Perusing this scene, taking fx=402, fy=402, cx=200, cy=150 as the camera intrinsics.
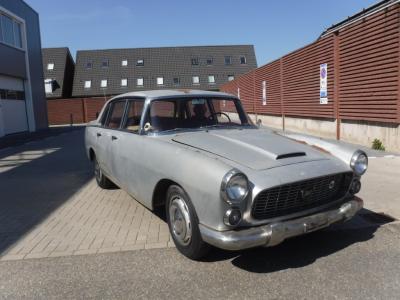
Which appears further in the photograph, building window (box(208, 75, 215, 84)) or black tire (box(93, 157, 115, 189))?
building window (box(208, 75, 215, 84))

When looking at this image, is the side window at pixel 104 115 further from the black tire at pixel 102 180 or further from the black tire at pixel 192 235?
the black tire at pixel 192 235

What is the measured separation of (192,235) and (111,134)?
7.93 ft

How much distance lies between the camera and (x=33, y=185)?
7301mm

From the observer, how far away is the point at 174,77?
42.2 m

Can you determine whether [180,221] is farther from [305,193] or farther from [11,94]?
[11,94]

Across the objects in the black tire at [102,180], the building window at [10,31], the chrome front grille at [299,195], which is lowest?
the black tire at [102,180]

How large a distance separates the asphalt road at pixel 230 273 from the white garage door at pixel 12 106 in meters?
17.4

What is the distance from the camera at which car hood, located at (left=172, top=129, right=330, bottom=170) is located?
11.5 feet

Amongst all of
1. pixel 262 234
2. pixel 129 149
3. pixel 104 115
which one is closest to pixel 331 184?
pixel 262 234

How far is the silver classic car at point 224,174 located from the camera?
318cm

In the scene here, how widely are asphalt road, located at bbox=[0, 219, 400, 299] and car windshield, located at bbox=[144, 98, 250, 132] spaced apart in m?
1.43

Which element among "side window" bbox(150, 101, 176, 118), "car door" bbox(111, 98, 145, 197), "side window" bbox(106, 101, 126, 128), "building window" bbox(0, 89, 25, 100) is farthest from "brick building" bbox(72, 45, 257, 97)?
"side window" bbox(150, 101, 176, 118)

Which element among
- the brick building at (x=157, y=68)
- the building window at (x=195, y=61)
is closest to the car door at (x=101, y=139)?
the brick building at (x=157, y=68)

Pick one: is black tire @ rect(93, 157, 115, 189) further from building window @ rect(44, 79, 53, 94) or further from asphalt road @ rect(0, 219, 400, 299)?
building window @ rect(44, 79, 53, 94)
